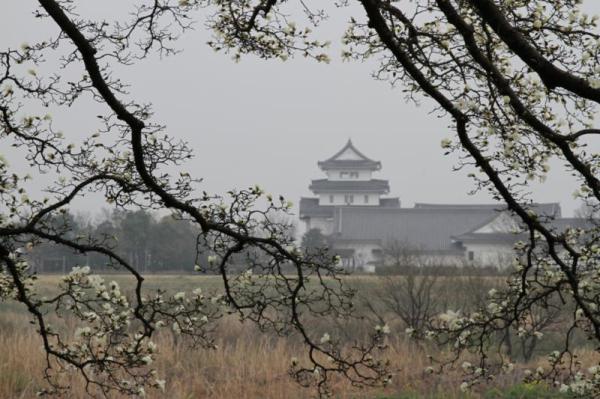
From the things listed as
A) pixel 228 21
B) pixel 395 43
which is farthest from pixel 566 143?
pixel 228 21

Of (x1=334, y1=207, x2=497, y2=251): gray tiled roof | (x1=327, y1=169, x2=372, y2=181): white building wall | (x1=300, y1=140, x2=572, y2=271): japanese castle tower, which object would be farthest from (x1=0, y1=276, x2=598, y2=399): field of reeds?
(x1=327, y1=169, x2=372, y2=181): white building wall

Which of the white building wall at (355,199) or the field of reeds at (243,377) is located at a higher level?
the white building wall at (355,199)

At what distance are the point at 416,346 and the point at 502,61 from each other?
22.0ft

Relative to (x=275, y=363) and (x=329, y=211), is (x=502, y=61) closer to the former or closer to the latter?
(x=275, y=363)

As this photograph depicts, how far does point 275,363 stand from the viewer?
9203mm

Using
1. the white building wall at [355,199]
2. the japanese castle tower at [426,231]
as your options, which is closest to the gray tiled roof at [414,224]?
the japanese castle tower at [426,231]

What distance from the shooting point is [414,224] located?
41125 millimetres

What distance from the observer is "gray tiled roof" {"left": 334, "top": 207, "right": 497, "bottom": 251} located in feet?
132

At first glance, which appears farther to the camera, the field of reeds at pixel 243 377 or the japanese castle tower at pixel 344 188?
the japanese castle tower at pixel 344 188

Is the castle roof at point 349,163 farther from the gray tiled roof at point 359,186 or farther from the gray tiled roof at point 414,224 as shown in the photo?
the gray tiled roof at point 414,224

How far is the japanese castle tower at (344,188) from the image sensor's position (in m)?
50.9

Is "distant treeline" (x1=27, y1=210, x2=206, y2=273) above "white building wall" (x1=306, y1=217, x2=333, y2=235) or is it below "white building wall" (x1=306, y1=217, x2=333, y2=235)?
below

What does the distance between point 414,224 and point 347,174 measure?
1623cm

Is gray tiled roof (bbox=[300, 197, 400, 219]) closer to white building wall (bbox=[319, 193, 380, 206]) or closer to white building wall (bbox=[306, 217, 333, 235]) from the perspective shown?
white building wall (bbox=[306, 217, 333, 235])
